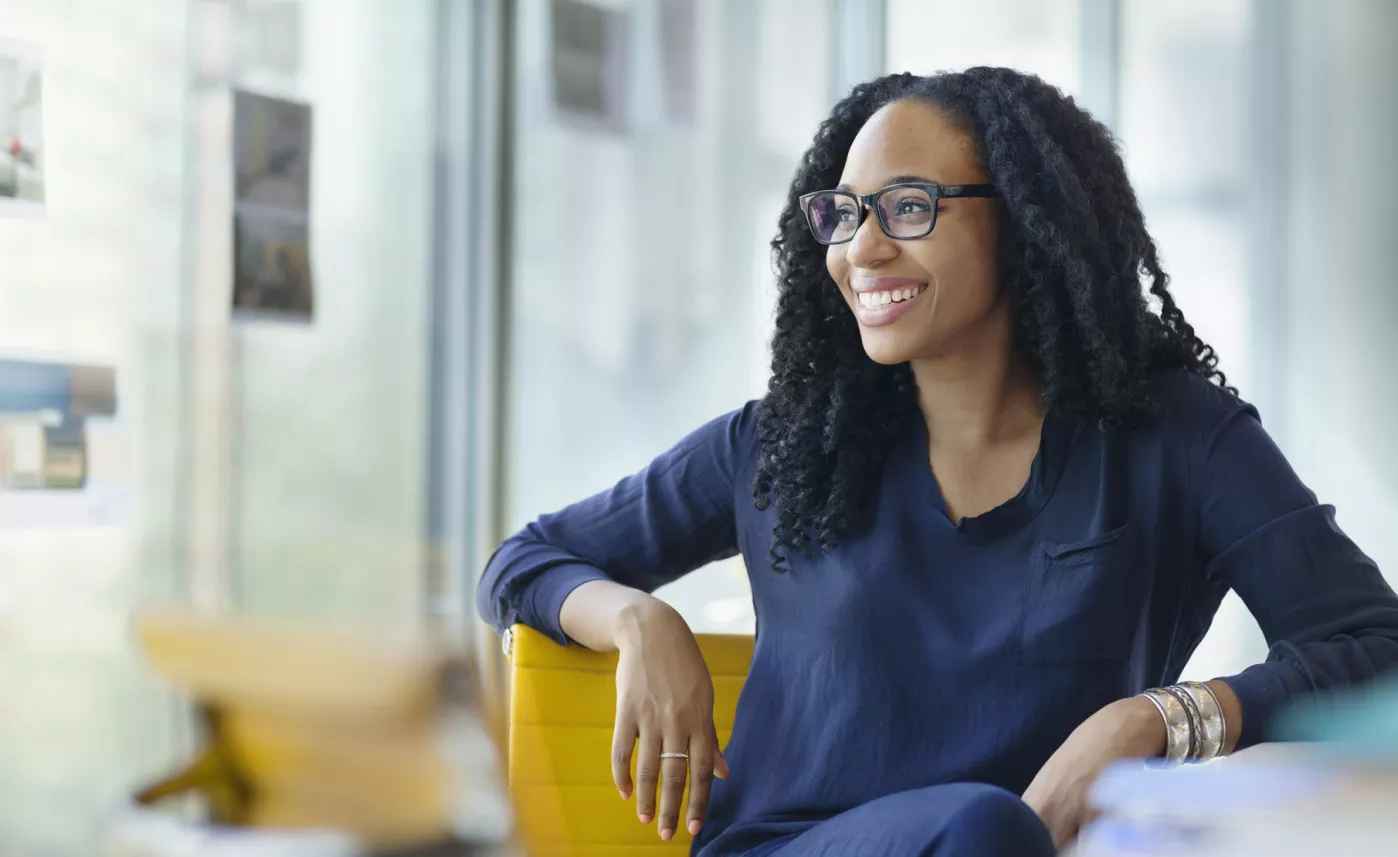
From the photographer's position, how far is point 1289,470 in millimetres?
1247

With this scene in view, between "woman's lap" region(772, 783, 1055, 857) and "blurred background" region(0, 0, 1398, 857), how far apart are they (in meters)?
1.65

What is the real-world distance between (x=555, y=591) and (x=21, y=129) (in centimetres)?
150

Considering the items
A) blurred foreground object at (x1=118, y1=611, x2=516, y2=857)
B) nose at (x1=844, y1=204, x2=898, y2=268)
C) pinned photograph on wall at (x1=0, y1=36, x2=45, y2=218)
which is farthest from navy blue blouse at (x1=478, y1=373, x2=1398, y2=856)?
pinned photograph on wall at (x1=0, y1=36, x2=45, y2=218)

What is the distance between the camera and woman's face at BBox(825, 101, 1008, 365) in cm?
132

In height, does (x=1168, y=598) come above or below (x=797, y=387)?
below

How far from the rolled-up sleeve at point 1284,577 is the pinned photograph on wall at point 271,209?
205 centimetres

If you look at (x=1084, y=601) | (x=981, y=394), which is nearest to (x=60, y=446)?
(x=981, y=394)

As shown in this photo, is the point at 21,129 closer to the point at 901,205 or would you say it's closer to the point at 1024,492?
the point at 901,205

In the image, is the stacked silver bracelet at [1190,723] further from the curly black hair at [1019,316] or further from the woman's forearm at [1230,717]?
the curly black hair at [1019,316]

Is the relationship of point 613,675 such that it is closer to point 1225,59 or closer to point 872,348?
point 872,348

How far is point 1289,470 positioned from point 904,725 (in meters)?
→ 0.43

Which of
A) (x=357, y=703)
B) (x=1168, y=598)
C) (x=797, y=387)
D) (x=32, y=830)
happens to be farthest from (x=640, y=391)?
(x=357, y=703)

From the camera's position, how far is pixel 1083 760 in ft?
3.52

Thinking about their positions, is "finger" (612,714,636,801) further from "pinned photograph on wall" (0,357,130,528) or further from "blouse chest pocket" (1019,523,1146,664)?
"pinned photograph on wall" (0,357,130,528)
